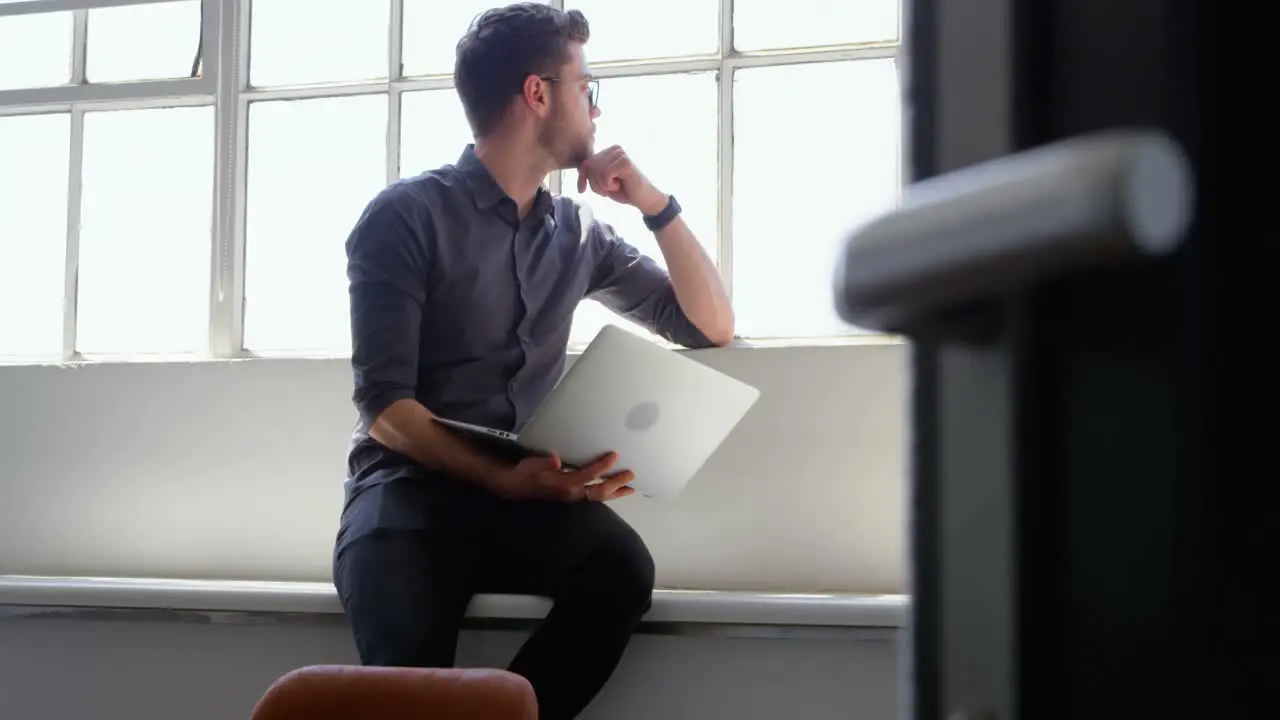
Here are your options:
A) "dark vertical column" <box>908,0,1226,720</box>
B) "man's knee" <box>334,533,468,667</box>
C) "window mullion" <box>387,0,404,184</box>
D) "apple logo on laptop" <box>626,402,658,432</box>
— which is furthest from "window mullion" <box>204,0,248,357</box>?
"dark vertical column" <box>908,0,1226,720</box>

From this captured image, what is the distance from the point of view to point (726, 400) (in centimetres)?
224

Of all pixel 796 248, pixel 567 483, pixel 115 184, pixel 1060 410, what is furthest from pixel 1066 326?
pixel 115 184

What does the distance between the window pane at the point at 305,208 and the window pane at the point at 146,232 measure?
13 cm

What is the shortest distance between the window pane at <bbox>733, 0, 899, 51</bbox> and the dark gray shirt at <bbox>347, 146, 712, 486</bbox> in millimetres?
729

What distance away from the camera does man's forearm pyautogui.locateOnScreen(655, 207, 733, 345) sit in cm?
253

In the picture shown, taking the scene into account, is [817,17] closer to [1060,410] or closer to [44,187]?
[44,187]

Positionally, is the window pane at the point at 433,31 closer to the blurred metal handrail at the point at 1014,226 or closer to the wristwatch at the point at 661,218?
the wristwatch at the point at 661,218

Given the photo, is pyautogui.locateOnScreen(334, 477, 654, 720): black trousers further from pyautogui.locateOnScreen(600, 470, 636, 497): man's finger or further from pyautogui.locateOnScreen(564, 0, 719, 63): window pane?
pyautogui.locateOnScreen(564, 0, 719, 63): window pane

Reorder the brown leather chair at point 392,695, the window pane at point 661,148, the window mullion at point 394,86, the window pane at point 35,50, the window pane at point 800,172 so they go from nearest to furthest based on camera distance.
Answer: the brown leather chair at point 392,695, the window pane at point 800,172, the window pane at point 661,148, the window mullion at point 394,86, the window pane at point 35,50

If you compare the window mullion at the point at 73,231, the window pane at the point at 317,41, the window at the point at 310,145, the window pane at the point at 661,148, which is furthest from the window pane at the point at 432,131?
the window mullion at the point at 73,231

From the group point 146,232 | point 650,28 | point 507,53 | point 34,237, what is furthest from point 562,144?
point 34,237

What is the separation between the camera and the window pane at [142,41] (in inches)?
127

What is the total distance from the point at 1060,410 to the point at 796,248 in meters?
2.66

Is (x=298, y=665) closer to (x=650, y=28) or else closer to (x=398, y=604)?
(x=398, y=604)
